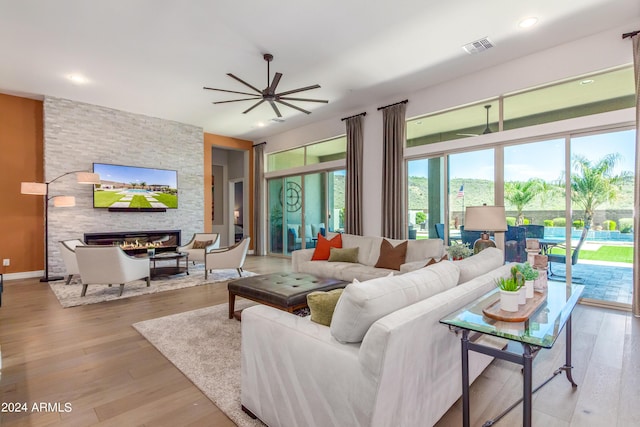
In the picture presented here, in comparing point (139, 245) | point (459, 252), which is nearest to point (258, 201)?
point (139, 245)

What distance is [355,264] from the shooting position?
4621 millimetres

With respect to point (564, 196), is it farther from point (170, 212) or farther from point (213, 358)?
point (170, 212)

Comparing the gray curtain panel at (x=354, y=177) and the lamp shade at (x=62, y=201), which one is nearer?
the lamp shade at (x=62, y=201)

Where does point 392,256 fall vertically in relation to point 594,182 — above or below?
below

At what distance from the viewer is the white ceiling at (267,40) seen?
3.33m

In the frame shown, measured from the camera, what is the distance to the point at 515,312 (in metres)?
1.66

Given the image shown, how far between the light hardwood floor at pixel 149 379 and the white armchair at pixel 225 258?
192 cm

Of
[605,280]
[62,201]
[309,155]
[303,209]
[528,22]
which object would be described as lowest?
[605,280]

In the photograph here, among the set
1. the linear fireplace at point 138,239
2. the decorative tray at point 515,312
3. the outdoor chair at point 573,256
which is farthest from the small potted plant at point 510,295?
the linear fireplace at point 138,239

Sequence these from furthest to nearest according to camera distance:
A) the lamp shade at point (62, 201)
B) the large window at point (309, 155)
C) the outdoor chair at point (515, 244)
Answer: the large window at point (309, 155) → the lamp shade at point (62, 201) → the outdoor chair at point (515, 244)

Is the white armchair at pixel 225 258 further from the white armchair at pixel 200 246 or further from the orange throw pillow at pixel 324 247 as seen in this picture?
the orange throw pillow at pixel 324 247

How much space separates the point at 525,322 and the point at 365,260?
10.5ft

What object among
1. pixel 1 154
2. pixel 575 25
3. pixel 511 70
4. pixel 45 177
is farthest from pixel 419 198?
pixel 1 154

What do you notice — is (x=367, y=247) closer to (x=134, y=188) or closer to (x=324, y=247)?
(x=324, y=247)
